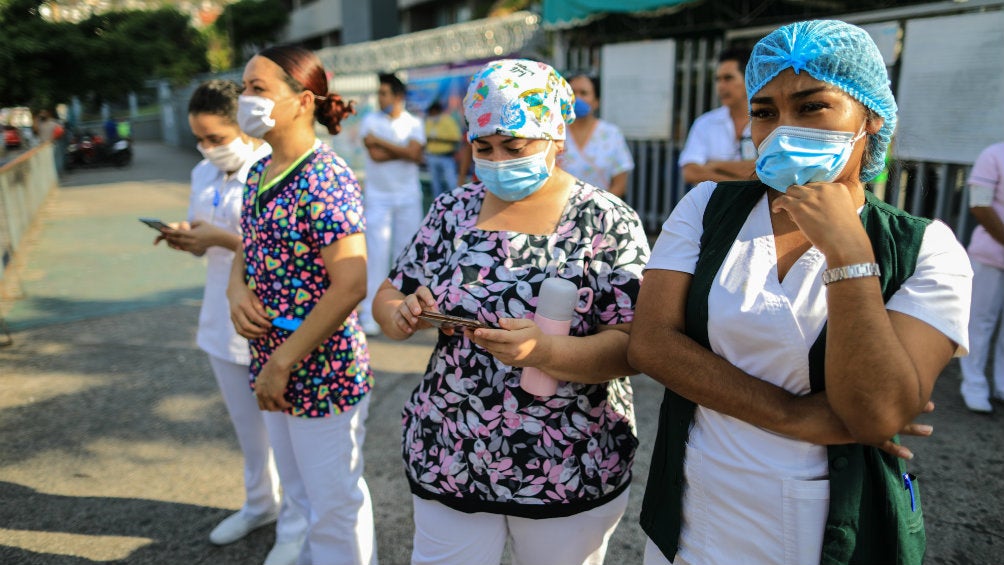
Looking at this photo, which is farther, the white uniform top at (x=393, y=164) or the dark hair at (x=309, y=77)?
the white uniform top at (x=393, y=164)

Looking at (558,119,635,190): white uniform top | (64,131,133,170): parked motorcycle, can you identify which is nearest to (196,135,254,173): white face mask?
(558,119,635,190): white uniform top

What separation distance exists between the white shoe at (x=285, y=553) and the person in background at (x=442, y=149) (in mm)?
7709

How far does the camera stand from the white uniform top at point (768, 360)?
1292 mm

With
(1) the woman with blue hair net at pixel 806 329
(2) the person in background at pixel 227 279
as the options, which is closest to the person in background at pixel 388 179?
(2) the person in background at pixel 227 279

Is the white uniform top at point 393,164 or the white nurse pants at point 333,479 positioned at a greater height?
the white uniform top at point 393,164

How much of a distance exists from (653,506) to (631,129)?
766 cm

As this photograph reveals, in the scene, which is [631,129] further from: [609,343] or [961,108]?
[609,343]

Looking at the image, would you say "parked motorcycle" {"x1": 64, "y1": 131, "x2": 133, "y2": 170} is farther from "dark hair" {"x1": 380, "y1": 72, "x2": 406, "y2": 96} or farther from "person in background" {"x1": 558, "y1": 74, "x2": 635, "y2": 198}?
"person in background" {"x1": 558, "y1": 74, "x2": 635, "y2": 198}

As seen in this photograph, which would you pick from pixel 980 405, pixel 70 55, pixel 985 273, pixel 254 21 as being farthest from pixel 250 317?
pixel 254 21

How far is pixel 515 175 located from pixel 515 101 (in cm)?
19

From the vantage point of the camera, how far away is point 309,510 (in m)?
2.77

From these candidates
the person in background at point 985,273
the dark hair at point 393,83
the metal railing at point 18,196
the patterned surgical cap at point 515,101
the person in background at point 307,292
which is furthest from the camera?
the metal railing at point 18,196

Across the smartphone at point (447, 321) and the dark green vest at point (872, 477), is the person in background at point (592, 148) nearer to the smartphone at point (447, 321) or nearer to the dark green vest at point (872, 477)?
the smartphone at point (447, 321)

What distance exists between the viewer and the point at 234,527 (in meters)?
3.06
